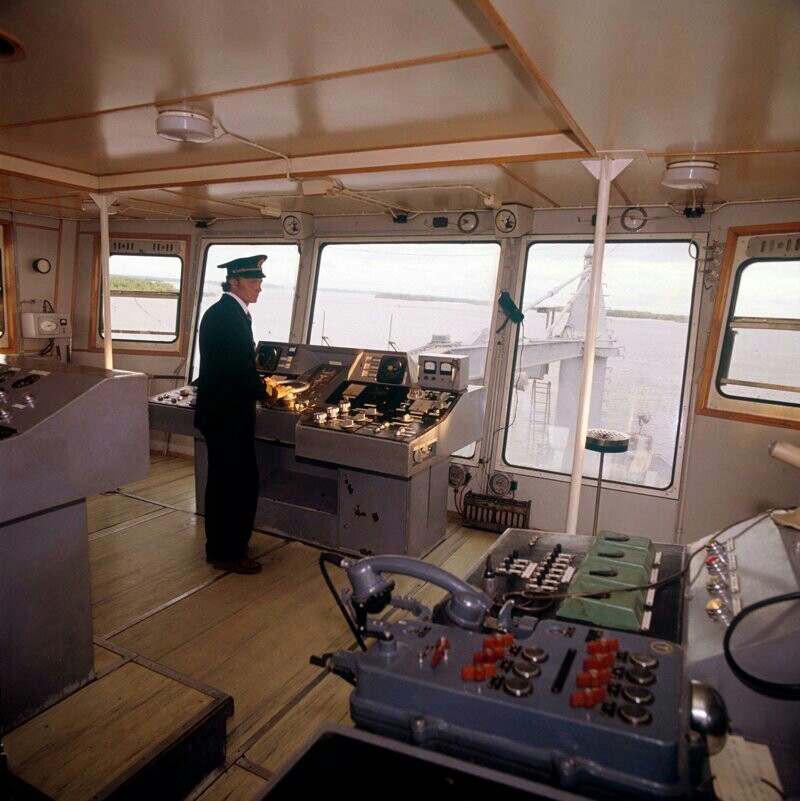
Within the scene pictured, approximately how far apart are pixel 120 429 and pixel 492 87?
1861mm

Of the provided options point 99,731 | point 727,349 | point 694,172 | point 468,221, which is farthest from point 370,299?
point 99,731

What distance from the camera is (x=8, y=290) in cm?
595

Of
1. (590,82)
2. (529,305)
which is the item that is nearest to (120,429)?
(590,82)

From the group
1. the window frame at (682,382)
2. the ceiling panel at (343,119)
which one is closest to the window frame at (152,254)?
the ceiling panel at (343,119)

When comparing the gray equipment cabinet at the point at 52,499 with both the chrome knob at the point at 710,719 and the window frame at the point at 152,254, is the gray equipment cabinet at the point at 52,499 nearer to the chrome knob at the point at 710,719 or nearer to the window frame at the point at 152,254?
the chrome knob at the point at 710,719

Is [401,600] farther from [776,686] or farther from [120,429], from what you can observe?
[120,429]

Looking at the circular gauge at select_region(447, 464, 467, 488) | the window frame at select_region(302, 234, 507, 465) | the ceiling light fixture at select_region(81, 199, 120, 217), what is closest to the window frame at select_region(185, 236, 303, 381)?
A: the window frame at select_region(302, 234, 507, 465)

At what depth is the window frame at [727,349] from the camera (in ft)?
12.2

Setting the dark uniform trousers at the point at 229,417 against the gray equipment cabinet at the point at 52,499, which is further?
the dark uniform trousers at the point at 229,417

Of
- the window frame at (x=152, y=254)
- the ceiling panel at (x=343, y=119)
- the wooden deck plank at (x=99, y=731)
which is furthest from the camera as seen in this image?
the window frame at (x=152, y=254)

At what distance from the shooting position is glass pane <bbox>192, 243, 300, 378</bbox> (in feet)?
18.7

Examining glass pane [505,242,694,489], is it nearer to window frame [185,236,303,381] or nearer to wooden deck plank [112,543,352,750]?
wooden deck plank [112,543,352,750]

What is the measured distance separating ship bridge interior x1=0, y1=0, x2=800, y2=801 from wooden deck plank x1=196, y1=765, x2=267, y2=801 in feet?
0.07

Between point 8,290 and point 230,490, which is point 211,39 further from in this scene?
point 8,290
